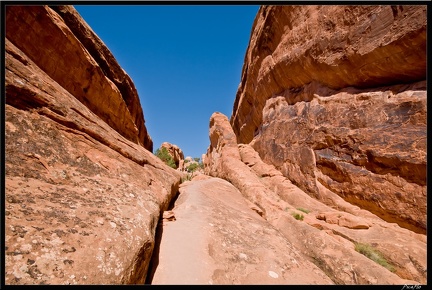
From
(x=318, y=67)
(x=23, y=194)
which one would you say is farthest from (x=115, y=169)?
(x=318, y=67)

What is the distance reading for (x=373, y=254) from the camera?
7336 millimetres

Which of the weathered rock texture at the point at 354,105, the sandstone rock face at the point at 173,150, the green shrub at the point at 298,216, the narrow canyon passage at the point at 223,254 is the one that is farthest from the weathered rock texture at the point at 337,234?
the sandstone rock face at the point at 173,150

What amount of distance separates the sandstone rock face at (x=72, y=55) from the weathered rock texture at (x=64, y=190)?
81 mm

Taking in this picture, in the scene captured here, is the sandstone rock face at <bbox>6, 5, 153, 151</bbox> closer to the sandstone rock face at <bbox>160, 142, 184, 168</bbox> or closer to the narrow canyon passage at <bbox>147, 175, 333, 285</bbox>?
the narrow canyon passage at <bbox>147, 175, 333, 285</bbox>

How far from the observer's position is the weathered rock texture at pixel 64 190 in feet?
11.0

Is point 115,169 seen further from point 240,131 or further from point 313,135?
point 240,131

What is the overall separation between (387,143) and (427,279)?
5438mm

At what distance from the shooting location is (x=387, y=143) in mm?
9547

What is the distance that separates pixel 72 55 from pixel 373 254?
652 inches

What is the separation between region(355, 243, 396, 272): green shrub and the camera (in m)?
7.05

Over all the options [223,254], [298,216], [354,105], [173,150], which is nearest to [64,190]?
[223,254]

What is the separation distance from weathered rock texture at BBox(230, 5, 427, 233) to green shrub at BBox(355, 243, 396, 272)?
7.47 ft

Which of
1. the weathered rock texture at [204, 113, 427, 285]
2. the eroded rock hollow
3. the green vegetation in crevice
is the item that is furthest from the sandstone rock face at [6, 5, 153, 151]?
the green vegetation in crevice

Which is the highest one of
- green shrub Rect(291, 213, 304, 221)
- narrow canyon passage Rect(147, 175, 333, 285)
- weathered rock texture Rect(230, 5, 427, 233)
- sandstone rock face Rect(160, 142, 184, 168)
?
sandstone rock face Rect(160, 142, 184, 168)
